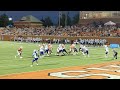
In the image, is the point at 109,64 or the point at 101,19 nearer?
the point at 109,64

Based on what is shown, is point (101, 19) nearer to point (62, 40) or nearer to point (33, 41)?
point (62, 40)

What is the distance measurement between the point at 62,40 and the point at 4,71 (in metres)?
13.6

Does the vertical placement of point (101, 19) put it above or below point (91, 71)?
above

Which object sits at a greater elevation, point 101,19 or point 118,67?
→ point 101,19

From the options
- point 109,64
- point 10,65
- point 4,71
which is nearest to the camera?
point 4,71

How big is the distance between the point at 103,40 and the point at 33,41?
5.14 m

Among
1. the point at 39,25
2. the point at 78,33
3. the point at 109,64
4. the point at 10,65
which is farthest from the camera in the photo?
the point at 78,33

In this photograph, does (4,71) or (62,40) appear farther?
(62,40)

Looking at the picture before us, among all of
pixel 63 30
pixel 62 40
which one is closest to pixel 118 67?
pixel 63 30

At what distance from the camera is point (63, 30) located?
24.6 m

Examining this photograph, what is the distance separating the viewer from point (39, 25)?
19375 mm
